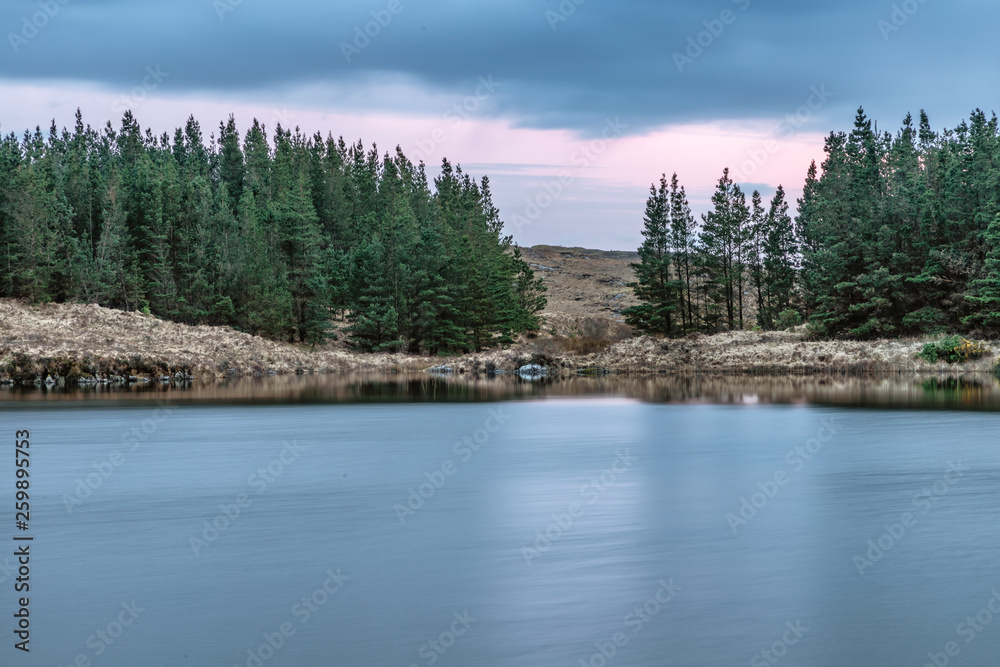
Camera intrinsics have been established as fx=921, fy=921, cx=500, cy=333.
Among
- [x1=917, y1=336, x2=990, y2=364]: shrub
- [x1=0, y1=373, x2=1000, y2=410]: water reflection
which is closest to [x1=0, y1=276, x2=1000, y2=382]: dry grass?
[x1=917, y1=336, x2=990, y2=364]: shrub

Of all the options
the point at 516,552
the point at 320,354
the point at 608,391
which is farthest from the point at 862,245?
the point at 516,552

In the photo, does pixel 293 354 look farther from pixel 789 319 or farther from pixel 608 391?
pixel 789 319

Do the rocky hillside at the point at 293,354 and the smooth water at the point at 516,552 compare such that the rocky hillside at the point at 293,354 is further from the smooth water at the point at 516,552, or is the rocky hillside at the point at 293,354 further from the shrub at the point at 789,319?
the smooth water at the point at 516,552

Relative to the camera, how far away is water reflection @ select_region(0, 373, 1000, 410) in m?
40.4

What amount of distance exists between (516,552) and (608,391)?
121ft

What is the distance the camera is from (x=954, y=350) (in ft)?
209

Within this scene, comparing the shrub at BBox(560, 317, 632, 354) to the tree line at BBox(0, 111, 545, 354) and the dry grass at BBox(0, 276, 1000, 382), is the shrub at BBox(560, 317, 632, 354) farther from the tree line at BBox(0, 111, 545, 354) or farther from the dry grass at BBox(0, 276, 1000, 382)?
the dry grass at BBox(0, 276, 1000, 382)

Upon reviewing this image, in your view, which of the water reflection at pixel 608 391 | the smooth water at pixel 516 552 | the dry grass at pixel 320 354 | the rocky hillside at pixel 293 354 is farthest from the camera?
the dry grass at pixel 320 354

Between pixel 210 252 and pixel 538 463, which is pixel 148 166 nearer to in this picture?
pixel 210 252

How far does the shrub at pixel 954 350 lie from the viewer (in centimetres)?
6306

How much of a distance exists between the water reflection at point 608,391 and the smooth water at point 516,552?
48.3 ft

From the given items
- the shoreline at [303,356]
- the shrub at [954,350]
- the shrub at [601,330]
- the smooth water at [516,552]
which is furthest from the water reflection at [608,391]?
the shrub at [601,330]

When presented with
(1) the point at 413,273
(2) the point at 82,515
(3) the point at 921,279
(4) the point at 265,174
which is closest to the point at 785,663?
(2) the point at 82,515

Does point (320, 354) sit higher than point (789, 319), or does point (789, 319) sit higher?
point (789, 319)
